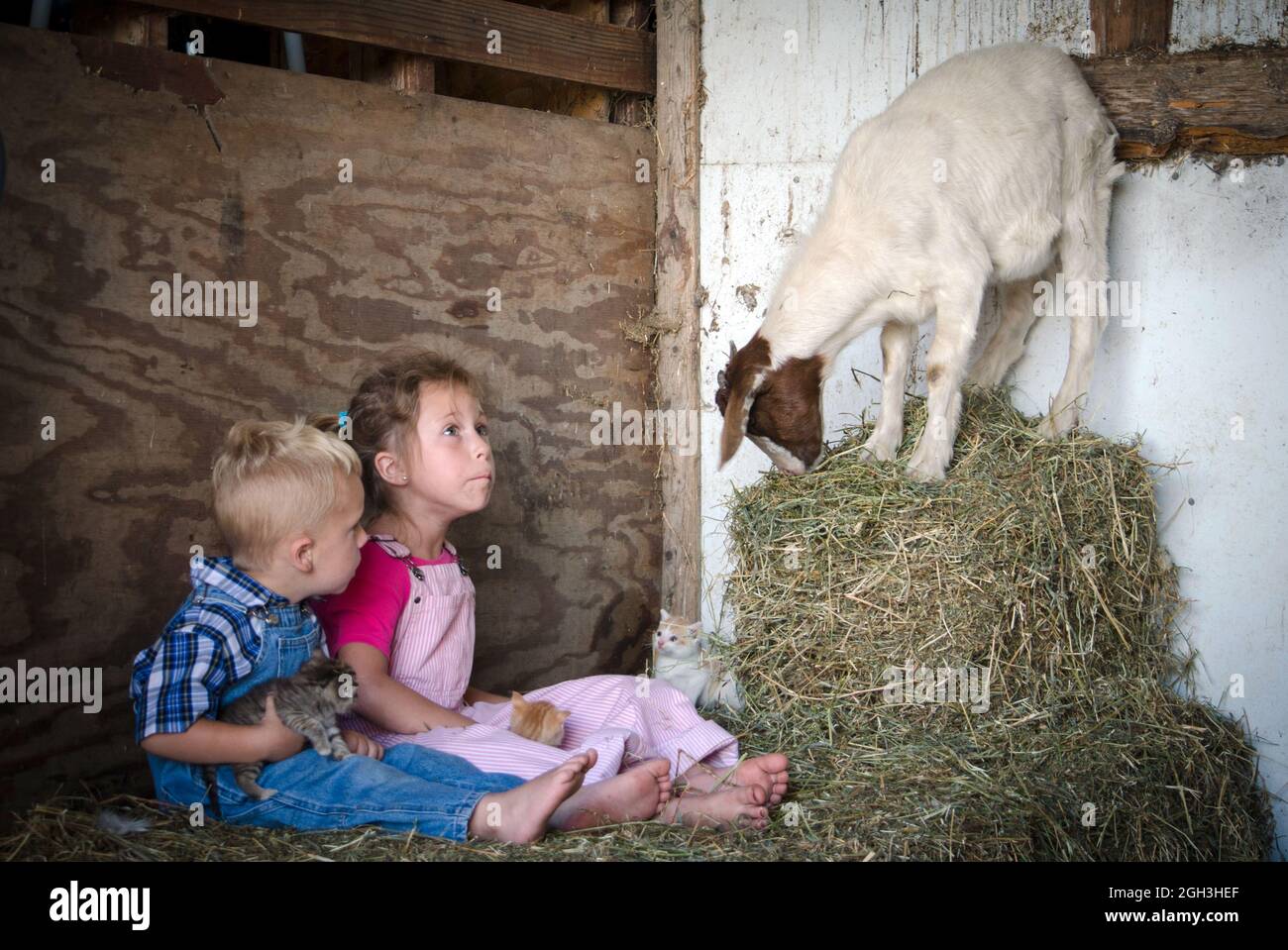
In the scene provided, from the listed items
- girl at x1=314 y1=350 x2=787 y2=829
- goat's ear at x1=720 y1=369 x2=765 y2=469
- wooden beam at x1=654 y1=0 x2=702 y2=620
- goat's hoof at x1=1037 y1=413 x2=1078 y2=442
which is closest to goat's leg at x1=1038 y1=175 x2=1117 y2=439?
goat's hoof at x1=1037 y1=413 x2=1078 y2=442

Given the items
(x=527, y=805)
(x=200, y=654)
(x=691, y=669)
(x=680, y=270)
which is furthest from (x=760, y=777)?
(x=680, y=270)

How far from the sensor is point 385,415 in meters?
3.32

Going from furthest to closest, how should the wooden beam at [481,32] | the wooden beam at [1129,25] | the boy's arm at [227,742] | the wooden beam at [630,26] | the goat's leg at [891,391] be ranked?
the wooden beam at [630,26] < the wooden beam at [1129,25] < the goat's leg at [891,391] < the wooden beam at [481,32] < the boy's arm at [227,742]

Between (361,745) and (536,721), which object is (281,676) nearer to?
(361,745)

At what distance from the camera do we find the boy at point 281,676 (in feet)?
8.43

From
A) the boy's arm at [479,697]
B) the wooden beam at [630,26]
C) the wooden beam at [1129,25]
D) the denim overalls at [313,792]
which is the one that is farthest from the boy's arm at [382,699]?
the wooden beam at [1129,25]

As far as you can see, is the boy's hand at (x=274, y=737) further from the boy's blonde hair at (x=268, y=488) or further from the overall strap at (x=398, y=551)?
the overall strap at (x=398, y=551)

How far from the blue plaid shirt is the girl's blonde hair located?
2.11 feet

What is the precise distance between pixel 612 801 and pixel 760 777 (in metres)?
0.46

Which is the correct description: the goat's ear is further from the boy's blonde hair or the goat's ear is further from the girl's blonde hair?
the boy's blonde hair

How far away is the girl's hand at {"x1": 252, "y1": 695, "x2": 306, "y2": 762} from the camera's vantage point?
2.63 meters

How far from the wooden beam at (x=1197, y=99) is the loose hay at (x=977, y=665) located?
3.67ft

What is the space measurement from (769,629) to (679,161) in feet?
6.44
